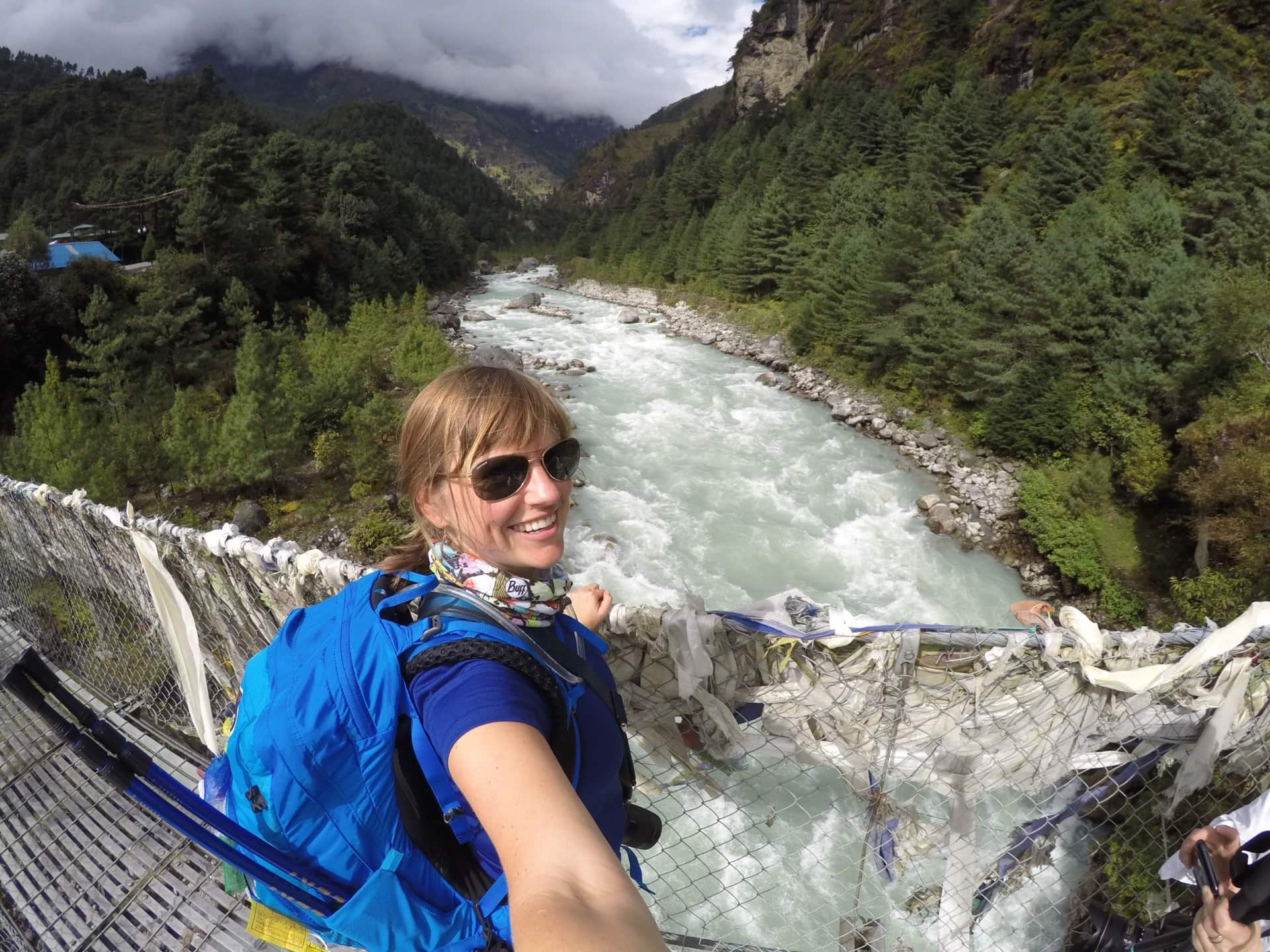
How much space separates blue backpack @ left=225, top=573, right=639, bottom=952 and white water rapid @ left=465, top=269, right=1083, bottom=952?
1.01 meters

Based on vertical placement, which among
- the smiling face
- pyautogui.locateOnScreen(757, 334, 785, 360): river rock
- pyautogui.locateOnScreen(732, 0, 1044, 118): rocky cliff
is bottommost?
pyautogui.locateOnScreen(757, 334, 785, 360): river rock

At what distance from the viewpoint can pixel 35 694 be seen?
1.05 m

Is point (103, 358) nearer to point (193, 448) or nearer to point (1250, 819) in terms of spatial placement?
point (193, 448)

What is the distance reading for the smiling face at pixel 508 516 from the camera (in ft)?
3.96

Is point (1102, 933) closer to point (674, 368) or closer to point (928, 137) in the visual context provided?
point (674, 368)

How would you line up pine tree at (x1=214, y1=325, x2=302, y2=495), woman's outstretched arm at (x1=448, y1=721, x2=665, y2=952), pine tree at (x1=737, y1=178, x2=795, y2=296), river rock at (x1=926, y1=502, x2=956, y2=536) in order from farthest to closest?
pine tree at (x1=737, y1=178, x2=795, y2=296) < river rock at (x1=926, y1=502, x2=956, y2=536) < pine tree at (x1=214, y1=325, x2=302, y2=495) < woman's outstretched arm at (x1=448, y1=721, x2=665, y2=952)

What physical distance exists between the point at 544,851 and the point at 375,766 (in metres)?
0.28

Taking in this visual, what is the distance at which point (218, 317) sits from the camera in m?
21.0

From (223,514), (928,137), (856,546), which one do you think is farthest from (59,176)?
(856,546)

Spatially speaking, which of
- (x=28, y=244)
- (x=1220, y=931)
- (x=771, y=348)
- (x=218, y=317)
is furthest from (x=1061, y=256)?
(x=28, y=244)

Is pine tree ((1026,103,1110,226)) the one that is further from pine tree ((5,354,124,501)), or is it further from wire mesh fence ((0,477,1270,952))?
pine tree ((5,354,124,501))

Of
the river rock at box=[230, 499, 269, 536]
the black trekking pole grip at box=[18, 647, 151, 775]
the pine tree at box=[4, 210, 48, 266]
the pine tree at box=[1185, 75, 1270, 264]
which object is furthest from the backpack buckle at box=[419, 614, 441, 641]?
the pine tree at box=[4, 210, 48, 266]

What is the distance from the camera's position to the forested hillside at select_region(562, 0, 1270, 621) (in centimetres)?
1106

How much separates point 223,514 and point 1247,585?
53.9 ft
